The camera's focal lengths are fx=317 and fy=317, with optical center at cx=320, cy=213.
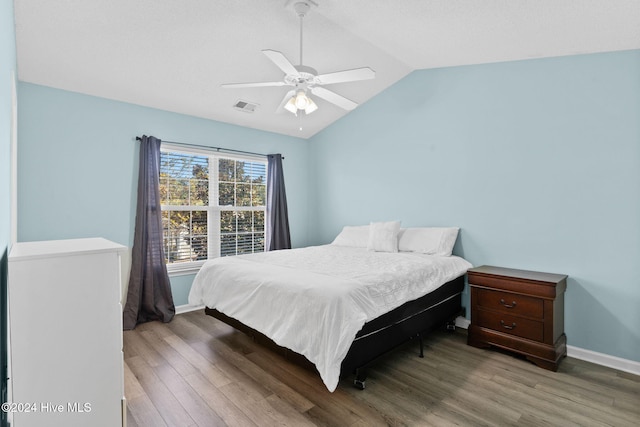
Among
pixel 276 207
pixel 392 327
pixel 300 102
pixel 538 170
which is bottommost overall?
pixel 392 327

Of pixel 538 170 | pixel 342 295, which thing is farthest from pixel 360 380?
pixel 538 170

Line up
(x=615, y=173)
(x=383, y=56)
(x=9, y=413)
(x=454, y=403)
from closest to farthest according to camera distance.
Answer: (x=9, y=413) < (x=454, y=403) < (x=615, y=173) < (x=383, y=56)

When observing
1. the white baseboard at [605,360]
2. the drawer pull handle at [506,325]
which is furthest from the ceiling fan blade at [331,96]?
the white baseboard at [605,360]

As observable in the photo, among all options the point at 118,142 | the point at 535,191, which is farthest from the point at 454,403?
the point at 118,142

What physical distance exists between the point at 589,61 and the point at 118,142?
440 cm

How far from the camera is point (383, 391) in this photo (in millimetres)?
2098

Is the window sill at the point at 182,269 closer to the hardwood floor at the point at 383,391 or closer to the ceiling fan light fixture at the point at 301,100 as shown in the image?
the hardwood floor at the point at 383,391

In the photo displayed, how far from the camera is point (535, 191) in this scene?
2.85 meters

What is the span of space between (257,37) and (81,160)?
2093 millimetres

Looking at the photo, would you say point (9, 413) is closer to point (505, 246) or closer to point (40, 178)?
point (40, 178)

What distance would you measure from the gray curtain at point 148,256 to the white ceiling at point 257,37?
67cm

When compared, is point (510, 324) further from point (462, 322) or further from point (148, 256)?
point (148, 256)

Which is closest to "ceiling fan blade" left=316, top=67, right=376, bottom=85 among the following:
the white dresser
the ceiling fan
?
the ceiling fan

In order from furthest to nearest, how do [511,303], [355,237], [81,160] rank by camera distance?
[355,237] → [81,160] → [511,303]
